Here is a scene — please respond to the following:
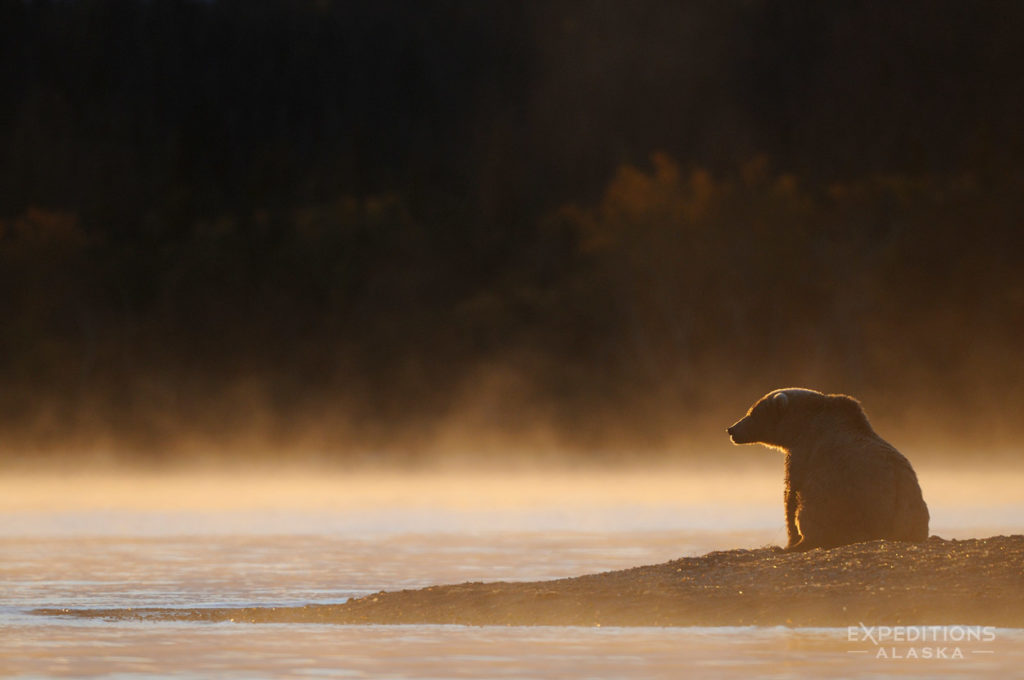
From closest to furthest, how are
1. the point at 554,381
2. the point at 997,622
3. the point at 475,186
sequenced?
the point at 997,622, the point at 554,381, the point at 475,186

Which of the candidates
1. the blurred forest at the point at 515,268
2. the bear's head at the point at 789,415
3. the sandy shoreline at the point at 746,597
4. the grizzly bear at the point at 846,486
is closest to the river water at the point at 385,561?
the sandy shoreline at the point at 746,597

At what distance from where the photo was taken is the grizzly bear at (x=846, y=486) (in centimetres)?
1642

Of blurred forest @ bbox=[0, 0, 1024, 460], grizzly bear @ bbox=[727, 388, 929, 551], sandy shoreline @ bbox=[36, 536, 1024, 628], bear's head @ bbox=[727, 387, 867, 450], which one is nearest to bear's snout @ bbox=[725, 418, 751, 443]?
bear's head @ bbox=[727, 387, 867, 450]

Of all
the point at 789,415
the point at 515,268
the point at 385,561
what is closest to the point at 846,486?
the point at 789,415

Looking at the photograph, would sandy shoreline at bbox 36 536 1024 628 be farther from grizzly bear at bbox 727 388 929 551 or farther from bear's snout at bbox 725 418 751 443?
bear's snout at bbox 725 418 751 443

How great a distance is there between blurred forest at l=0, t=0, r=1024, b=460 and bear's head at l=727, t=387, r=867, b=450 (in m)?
37.4

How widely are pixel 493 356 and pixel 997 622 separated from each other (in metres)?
47.5

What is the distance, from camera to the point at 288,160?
305ft

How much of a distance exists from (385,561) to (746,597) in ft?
23.8

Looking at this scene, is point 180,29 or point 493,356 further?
point 180,29

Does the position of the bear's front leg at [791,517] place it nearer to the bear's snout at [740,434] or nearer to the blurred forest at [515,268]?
the bear's snout at [740,434]

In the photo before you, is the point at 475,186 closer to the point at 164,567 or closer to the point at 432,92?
the point at 432,92

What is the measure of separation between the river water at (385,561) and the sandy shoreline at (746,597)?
42 centimetres

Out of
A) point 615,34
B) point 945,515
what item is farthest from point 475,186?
point 945,515
